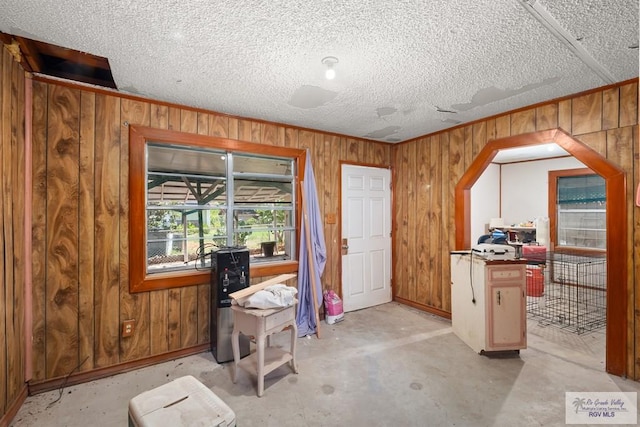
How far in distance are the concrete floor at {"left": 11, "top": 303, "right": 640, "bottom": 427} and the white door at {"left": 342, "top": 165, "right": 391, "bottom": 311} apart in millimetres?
1021

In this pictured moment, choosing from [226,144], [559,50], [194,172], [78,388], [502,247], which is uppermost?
[559,50]

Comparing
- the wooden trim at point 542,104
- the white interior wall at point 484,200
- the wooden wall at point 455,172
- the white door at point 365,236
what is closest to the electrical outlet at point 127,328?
the white door at point 365,236

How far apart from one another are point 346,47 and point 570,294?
5.04 metres

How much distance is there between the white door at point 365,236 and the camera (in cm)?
408

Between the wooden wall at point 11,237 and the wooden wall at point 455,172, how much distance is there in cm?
411

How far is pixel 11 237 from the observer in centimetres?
197

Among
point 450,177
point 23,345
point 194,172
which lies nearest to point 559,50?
point 450,177

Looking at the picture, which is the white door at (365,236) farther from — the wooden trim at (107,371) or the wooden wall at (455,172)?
the wooden trim at (107,371)

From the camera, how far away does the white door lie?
4.08m

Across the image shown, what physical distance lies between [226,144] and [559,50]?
2868mm

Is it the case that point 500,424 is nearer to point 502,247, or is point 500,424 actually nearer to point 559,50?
point 502,247

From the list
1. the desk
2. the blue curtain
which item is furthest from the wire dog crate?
the desk

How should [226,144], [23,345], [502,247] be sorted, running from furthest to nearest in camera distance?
[226,144] < [502,247] < [23,345]

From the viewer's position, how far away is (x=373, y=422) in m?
1.95
